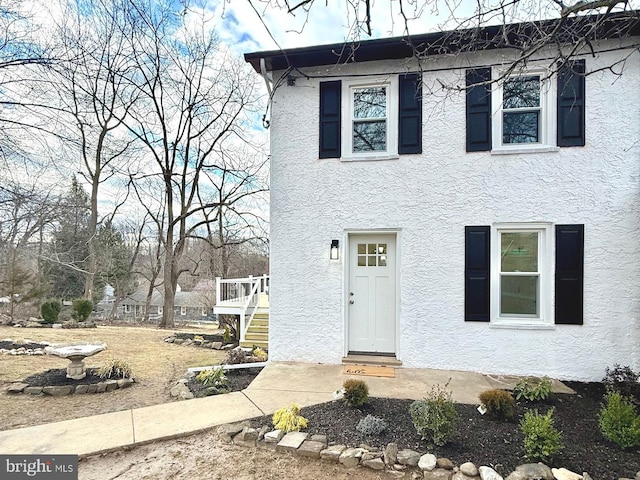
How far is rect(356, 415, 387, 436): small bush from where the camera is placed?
3.61 m

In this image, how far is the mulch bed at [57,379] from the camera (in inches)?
221

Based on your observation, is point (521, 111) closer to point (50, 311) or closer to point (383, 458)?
point (383, 458)

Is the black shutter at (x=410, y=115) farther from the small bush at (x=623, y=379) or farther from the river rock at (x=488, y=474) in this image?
the river rock at (x=488, y=474)

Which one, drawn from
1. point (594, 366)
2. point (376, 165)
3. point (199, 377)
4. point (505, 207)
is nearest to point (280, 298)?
point (199, 377)

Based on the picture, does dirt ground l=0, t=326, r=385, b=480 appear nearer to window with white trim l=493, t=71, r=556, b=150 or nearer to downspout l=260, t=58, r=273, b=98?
window with white trim l=493, t=71, r=556, b=150

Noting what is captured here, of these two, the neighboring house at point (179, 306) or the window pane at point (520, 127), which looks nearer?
the window pane at point (520, 127)

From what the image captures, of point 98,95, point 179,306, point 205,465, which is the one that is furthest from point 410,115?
point 179,306

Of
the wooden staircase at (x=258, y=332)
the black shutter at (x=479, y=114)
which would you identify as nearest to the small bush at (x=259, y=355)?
the wooden staircase at (x=258, y=332)

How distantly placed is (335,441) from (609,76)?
21.8 feet

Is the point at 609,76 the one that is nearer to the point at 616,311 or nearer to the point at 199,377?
the point at 616,311

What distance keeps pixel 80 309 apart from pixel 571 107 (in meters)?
15.8

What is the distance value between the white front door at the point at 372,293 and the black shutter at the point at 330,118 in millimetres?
1630

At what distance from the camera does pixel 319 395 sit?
15.5 ft

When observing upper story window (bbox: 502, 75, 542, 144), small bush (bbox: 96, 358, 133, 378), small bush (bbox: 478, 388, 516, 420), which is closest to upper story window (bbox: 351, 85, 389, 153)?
upper story window (bbox: 502, 75, 542, 144)
